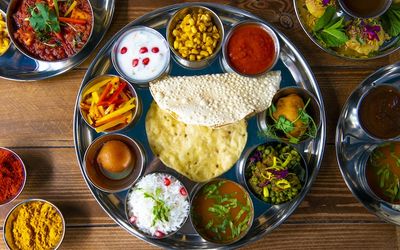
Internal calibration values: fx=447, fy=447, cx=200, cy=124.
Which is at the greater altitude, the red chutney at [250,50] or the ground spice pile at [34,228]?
the red chutney at [250,50]

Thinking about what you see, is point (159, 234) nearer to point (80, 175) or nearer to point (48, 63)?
point (80, 175)

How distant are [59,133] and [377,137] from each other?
2.01 meters

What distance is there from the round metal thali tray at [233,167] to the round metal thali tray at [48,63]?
105 mm

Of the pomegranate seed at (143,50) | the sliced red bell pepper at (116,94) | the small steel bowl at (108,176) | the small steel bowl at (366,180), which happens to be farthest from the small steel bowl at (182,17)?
the small steel bowl at (366,180)

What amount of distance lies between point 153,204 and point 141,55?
35.9 inches

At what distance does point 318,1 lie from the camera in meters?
2.81

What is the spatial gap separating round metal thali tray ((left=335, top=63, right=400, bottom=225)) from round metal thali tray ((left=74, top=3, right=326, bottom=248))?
17 centimetres

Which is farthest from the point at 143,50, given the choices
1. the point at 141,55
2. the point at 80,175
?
the point at 80,175

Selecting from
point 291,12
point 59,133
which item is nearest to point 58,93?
point 59,133

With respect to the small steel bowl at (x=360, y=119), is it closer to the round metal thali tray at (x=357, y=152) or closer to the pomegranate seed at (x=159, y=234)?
the round metal thali tray at (x=357, y=152)

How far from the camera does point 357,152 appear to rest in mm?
2910

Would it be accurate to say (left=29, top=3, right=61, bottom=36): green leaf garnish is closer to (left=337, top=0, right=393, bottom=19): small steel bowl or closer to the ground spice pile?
the ground spice pile

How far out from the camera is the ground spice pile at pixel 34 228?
2756 mm

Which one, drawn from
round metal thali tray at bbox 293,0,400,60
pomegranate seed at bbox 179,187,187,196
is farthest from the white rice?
round metal thali tray at bbox 293,0,400,60
